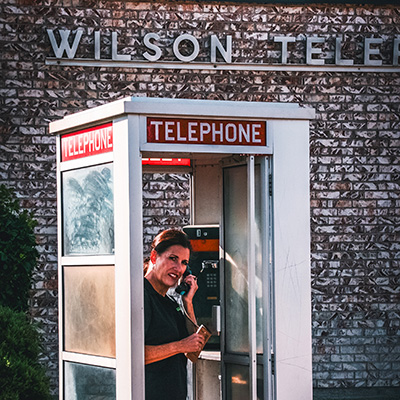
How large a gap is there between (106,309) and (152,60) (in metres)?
4.80

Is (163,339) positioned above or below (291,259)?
below

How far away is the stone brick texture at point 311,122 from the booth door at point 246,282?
11.4ft

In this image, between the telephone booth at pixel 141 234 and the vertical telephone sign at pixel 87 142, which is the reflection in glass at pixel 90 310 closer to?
the telephone booth at pixel 141 234

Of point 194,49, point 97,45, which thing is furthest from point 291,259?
point 97,45

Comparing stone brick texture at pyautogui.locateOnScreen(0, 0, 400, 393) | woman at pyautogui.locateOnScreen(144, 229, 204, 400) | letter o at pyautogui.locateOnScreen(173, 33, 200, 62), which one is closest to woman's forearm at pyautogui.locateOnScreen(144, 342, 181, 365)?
woman at pyautogui.locateOnScreen(144, 229, 204, 400)

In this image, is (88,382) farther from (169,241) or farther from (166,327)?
(169,241)

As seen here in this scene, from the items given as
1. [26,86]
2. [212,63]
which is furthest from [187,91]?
[26,86]

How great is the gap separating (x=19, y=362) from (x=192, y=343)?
4.65 feet

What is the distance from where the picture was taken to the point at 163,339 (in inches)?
227

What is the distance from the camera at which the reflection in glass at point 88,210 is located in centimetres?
550

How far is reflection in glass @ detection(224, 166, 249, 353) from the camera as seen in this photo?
614 centimetres

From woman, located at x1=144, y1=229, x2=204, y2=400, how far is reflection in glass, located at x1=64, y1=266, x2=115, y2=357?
298 mm

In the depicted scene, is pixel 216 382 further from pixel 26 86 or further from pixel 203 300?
pixel 26 86

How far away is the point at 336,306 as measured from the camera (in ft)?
32.7
